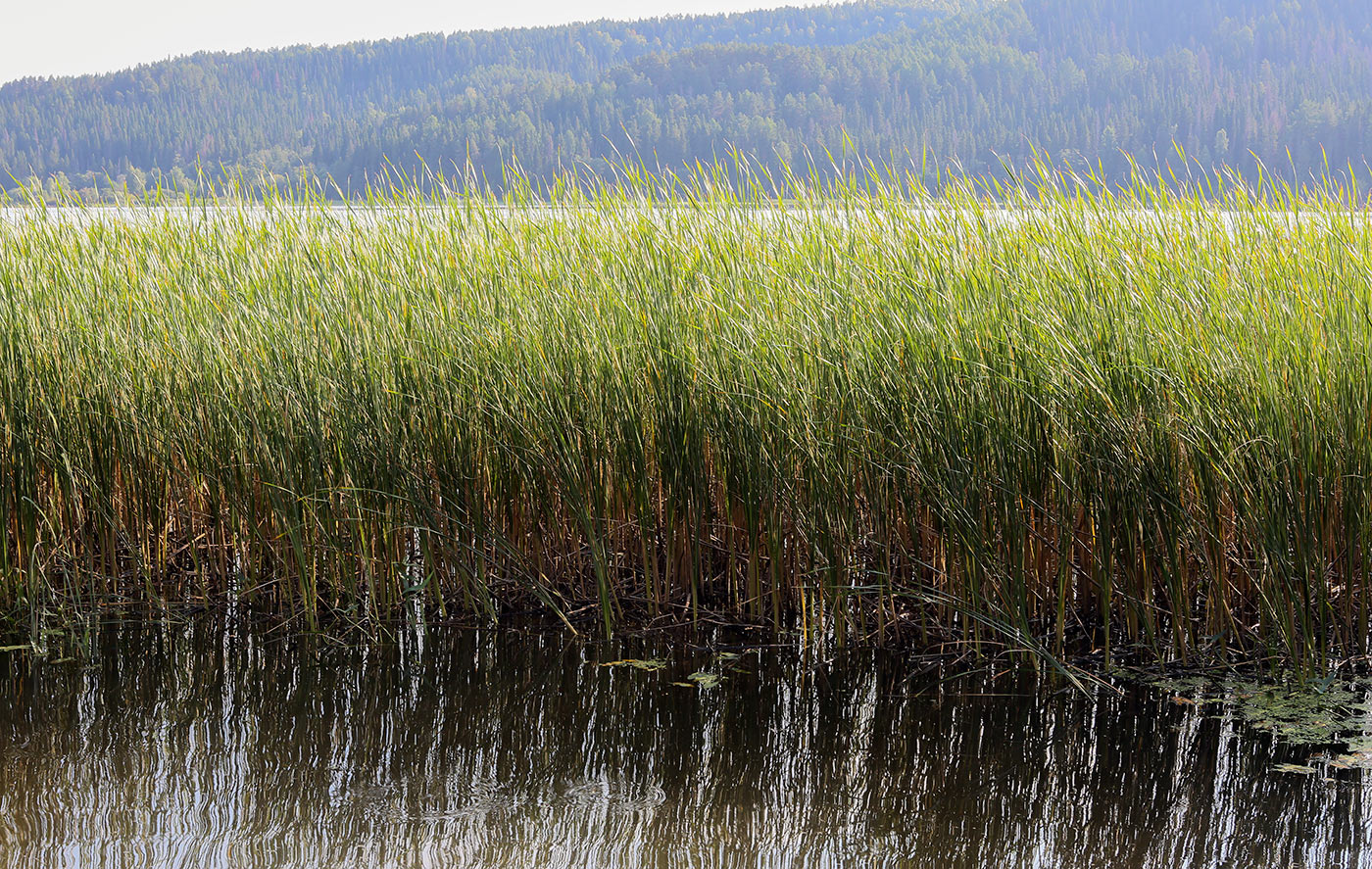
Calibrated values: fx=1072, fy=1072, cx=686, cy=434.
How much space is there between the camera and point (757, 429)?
2.99 m

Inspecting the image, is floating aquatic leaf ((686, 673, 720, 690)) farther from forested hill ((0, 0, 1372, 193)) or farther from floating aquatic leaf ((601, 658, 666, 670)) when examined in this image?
forested hill ((0, 0, 1372, 193))

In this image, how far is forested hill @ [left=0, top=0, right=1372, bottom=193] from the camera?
169 ft

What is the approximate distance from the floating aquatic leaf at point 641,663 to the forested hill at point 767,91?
46357 millimetres

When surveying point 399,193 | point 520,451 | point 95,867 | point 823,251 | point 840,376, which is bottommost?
point 95,867

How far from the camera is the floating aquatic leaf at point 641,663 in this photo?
295 cm

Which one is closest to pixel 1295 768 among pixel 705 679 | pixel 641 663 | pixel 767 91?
pixel 705 679

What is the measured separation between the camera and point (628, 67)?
64375mm

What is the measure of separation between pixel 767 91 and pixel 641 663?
64.7m

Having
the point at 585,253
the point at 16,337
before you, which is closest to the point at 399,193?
the point at 585,253

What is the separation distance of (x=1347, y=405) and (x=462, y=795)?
2242 mm

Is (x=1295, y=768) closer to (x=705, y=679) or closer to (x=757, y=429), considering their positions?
(x=705, y=679)

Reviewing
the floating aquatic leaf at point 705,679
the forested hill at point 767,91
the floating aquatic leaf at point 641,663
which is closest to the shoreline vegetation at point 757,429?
the floating aquatic leaf at point 641,663

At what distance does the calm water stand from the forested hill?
4646 cm

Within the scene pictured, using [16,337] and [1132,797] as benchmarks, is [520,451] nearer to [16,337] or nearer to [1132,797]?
[16,337]
